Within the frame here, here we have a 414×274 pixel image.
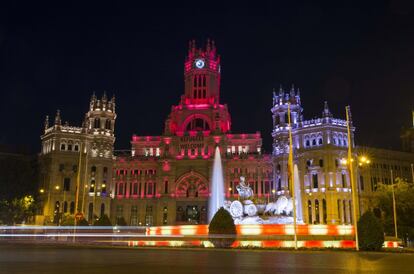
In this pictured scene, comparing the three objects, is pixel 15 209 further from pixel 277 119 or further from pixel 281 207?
pixel 277 119

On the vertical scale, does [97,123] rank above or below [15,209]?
above

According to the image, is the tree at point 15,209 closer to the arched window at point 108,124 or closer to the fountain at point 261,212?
the arched window at point 108,124

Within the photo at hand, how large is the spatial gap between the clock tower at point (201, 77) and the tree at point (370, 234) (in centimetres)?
8799

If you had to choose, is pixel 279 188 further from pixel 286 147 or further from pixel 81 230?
pixel 81 230

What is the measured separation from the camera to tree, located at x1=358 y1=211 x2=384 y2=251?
30484mm

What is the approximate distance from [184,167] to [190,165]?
1713 mm

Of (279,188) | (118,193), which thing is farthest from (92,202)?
(279,188)

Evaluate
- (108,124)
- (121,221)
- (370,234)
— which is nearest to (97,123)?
(108,124)

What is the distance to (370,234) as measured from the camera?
30594mm

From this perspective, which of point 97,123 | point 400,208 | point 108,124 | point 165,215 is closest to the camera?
point 400,208

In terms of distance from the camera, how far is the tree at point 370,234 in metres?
30.5

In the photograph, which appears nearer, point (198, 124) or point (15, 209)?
point (15, 209)

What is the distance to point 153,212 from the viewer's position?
10675cm

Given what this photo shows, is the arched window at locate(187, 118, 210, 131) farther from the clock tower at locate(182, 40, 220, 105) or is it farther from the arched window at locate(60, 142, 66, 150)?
the arched window at locate(60, 142, 66, 150)
